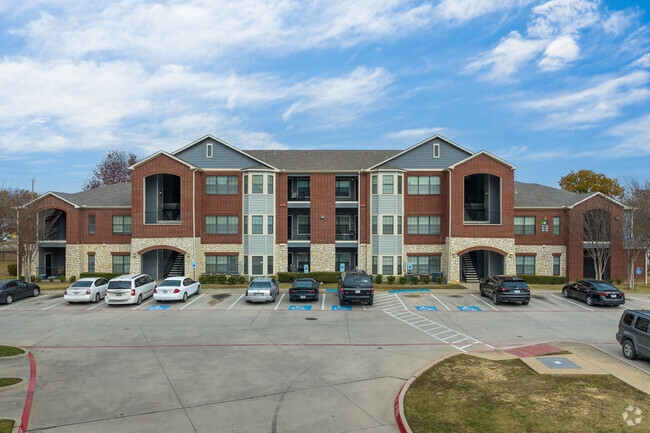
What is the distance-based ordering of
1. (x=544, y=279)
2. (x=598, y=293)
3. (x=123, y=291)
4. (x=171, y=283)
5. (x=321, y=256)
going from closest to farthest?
(x=123, y=291) → (x=598, y=293) → (x=171, y=283) → (x=544, y=279) → (x=321, y=256)

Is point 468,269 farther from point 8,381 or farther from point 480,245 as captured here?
point 8,381

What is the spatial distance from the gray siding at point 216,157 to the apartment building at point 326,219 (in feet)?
0.29

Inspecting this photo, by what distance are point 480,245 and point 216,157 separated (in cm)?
2360

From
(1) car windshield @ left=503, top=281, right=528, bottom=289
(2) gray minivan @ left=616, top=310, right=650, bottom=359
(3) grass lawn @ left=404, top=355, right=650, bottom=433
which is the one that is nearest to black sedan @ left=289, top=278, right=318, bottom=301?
(1) car windshield @ left=503, top=281, right=528, bottom=289

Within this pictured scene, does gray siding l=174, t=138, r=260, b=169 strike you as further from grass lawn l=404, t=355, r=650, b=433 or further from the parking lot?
grass lawn l=404, t=355, r=650, b=433

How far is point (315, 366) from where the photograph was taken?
1350cm

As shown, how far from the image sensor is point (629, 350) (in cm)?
1423

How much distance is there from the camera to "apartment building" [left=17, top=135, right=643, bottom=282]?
34562 millimetres

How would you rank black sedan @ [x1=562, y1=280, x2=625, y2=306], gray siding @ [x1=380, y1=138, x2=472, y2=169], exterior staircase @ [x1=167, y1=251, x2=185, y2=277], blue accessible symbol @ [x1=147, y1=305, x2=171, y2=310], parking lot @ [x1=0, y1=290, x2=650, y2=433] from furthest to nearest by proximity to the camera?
1. exterior staircase @ [x1=167, y1=251, x2=185, y2=277]
2. gray siding @ [x1=380, y1=138, x2=472, y2=169]
3. black sedan @ [x1=562, y1=280, x2=625, y2=306]
4. blue accessible symbol @ [x1=147, y1=305, x2=171, y2=310]
5. parking lot @ [x1=0, y1=290, x2=650, y2=433]

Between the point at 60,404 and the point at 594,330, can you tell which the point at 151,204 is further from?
the point at 594,330

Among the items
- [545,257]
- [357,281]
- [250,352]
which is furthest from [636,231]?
[250,352]

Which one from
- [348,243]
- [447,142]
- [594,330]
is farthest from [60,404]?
[447,142]

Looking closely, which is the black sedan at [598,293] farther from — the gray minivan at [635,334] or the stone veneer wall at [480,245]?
the gray minivan at [635,334]

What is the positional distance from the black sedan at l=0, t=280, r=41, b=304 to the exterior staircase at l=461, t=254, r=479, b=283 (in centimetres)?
3282
